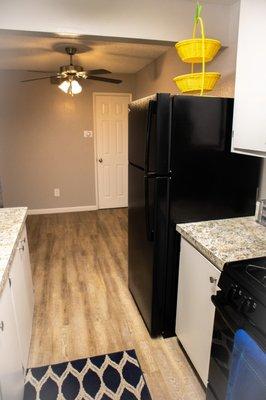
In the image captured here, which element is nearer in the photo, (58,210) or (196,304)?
(196,304)

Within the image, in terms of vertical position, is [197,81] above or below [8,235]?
above

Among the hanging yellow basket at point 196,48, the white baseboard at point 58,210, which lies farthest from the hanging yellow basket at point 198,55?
the white baseboard at point 58,210

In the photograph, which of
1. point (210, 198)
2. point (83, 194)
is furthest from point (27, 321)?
point (83, 194)

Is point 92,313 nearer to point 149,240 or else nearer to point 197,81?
point 149,240

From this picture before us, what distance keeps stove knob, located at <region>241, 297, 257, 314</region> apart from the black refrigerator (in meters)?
0.80

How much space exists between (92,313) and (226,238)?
1.40 meters

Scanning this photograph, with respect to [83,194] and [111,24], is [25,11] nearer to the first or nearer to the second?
[111,24]

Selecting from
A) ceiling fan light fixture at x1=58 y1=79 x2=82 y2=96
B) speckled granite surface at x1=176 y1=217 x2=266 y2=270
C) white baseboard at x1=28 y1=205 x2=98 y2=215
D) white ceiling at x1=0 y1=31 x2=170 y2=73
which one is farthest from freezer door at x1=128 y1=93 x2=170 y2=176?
white baseboard at x1=28 y1=205 x2=98 y2=215

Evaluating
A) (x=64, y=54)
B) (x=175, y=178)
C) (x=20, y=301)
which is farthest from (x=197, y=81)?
(x=64, y=54)

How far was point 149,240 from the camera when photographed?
1907 millimetres

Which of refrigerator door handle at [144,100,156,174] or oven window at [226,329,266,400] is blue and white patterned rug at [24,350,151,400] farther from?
refrigerator door handle at [144,100,156,174]

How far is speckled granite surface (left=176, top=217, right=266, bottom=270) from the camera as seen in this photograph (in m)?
1.42

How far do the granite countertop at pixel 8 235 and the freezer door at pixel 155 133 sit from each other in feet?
2.99

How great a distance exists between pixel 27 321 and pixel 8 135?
148 inches
